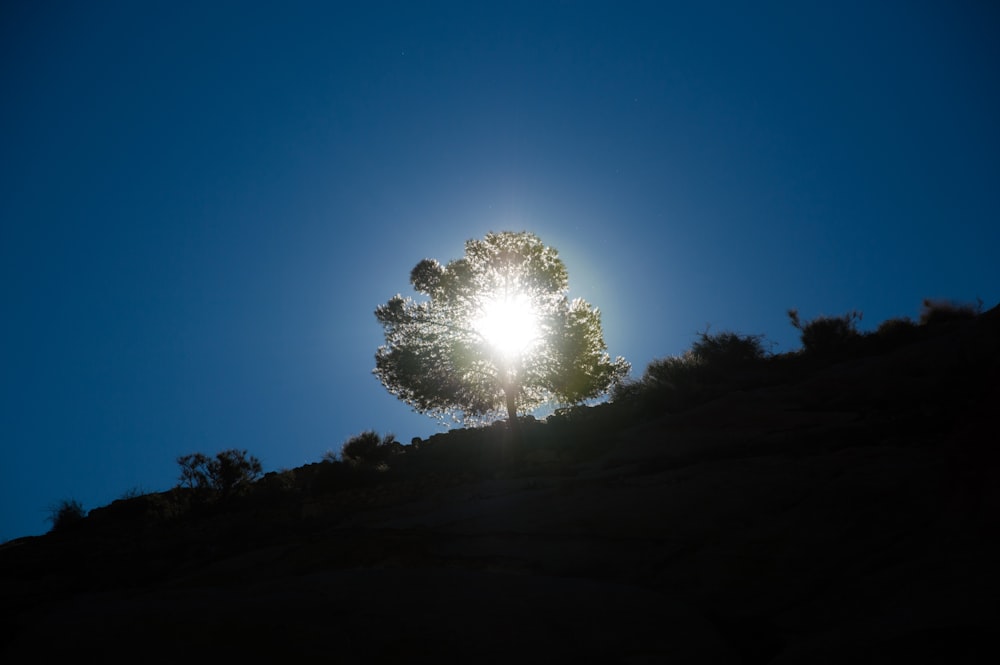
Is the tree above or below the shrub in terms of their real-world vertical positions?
above

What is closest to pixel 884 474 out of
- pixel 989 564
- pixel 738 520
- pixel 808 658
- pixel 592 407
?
pixel 738 520

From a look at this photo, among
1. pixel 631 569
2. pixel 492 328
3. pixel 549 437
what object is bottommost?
pixel 631 569

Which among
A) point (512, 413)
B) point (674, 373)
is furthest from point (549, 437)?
point (674, 373)

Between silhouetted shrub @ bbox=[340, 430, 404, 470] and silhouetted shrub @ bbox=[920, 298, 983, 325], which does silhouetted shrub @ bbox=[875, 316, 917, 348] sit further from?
silhouetted shrub @ bbox=[340, 430, 404, 470]

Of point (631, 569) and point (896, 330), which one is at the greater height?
point (896, 330)

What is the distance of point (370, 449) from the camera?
20297mm

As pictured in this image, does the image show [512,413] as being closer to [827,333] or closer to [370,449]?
[370,449]

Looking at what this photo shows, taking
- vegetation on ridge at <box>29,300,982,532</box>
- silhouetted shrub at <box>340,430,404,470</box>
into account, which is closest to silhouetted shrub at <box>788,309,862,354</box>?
vegetation on ridge at <box>29,300,982,532</box>

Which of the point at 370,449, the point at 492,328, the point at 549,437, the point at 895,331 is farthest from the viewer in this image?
the point at 492,328

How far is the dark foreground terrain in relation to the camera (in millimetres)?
2688

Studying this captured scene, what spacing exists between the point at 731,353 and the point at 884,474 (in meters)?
17.4

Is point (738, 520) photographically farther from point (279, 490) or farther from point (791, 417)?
point (279, 490)

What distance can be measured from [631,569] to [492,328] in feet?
58.2

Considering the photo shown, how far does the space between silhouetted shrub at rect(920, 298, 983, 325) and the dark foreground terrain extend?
12944 mm
